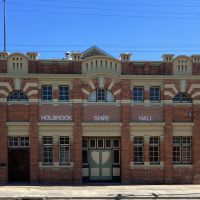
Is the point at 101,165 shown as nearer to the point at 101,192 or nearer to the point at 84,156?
the point at 84,156

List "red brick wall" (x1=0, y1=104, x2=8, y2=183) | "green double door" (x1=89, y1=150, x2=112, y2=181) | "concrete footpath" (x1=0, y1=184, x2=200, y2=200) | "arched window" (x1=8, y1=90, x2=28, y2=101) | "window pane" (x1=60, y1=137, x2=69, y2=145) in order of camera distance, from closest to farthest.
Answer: "concrete footpath" (x1=0, y1=184, x2=200, y2=200), "red brick wall" (x1=0, y1=104, x2=8, y2=183), "arched window" (x1=8, y1=90, x2=28, y2=101), "window pane" (x1=60, y1=137, x2=69, y2=145), "green double door" (x1=89, y1=150, x2=112, y2=181)

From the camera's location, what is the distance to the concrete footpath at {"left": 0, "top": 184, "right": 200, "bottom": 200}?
75.8 ft

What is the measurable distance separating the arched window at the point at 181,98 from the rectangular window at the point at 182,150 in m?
2.35

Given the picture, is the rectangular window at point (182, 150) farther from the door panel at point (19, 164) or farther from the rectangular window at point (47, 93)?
the door panel at point (19, 164)

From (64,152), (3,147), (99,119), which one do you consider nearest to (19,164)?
(3,147)

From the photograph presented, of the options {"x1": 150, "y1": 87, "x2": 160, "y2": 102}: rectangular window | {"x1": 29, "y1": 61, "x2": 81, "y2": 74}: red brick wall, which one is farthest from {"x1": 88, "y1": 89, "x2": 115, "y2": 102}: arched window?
{"x1": 150, "y1": 87, "x2": 160, "y2": 102}: rectangular window

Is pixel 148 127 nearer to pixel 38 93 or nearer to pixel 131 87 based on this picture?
pixel 131 87

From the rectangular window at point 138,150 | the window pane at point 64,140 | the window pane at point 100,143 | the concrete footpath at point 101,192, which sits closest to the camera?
the concrete footpath at point 101,192

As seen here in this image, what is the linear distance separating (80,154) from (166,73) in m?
7.43

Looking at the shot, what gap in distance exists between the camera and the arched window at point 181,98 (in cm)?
2919

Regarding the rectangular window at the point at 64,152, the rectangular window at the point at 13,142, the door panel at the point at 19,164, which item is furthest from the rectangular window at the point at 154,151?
the rectangular window at the point at 13,142

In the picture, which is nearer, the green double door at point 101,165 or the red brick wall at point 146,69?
the red brick wall at point 146,69

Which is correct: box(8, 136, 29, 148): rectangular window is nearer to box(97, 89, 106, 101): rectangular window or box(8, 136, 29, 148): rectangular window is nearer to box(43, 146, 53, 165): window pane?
box(43, 146, 53, 165): window pane

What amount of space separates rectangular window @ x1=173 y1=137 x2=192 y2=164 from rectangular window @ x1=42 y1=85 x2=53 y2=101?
27.1 feet
